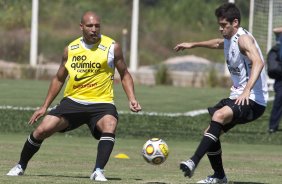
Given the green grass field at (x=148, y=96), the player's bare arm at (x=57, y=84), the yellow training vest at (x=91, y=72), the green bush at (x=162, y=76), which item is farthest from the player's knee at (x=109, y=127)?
the green bush at (x=162, y=76)

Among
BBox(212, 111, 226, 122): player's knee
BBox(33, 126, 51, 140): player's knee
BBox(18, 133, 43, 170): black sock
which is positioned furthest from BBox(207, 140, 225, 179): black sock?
BBox(18, 133, 43, 170): black sock

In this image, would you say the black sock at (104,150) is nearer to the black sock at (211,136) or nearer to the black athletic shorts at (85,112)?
the black athletic shorts at (85,112)

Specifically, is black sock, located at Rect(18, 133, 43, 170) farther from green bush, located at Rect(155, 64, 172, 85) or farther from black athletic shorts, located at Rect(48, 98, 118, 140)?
green bush, located at Rect(155, 64, 172, 85)

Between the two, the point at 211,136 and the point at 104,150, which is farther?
the point at 104,150

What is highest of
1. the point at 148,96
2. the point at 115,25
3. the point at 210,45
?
the point at 210,45

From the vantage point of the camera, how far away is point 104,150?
1207cm

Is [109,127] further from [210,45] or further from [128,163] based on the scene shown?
[128,163]

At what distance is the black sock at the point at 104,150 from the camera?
12047mm

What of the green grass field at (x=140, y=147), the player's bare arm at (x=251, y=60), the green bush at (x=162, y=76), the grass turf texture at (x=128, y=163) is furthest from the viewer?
the green bush at (x=162, y=76)

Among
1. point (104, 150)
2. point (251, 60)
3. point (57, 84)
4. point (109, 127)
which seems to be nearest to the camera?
point (251, 60)

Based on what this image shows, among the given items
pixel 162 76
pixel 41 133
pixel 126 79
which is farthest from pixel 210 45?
pixel 162 76

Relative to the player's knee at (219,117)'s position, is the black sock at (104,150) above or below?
below

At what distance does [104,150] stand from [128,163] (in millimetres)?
3091

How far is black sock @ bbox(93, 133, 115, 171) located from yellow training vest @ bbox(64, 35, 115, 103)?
473mm
